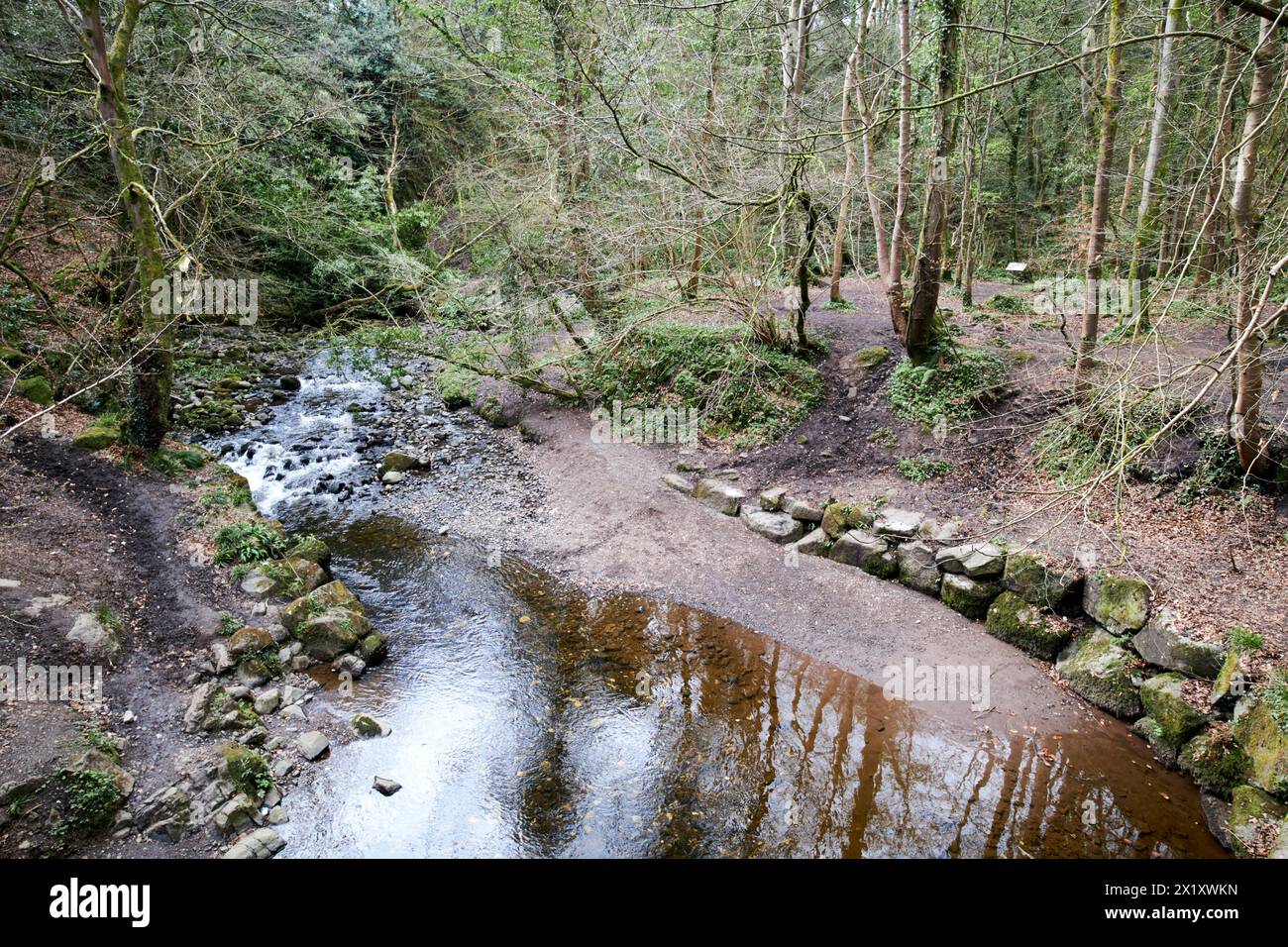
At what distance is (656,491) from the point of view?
923 centimetres

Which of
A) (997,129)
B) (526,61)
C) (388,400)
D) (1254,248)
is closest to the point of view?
(1254,248)

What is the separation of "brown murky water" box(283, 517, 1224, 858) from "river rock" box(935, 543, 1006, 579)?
1693mm

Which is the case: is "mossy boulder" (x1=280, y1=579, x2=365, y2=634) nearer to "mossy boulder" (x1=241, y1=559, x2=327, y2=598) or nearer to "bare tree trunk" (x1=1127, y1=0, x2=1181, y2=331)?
"mossy boulder" (x1=241, y1=559, x2=327, y2=598)

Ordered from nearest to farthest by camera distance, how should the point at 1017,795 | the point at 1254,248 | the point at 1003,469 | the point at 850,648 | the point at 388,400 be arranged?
the point at 1017,795
the point at 1254,248
the point at 850,648
the point at 1003,469
the point at 388,400

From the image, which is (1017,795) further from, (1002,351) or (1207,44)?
(1207,44)

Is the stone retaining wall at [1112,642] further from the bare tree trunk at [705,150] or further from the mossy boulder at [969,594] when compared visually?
the bare tree trunk at [705,150]

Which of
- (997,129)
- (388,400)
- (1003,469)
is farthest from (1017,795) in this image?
(997,129)

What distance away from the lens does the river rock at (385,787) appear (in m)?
4.76

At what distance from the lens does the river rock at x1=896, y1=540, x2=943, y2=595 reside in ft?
22.6

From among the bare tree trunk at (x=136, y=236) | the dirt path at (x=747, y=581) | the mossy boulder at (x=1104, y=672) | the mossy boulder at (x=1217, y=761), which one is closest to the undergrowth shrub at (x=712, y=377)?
the dirt path at (x=747, y=581)

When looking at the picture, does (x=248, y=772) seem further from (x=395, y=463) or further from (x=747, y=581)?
(x=395, y=463)

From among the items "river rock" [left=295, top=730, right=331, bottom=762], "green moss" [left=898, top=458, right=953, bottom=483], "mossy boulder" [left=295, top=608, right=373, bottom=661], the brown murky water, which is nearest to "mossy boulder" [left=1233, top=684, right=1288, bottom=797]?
the brown murky water

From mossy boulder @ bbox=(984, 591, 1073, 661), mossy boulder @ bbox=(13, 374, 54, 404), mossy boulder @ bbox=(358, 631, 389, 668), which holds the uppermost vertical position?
mossy boulder @ bbox=(13, 374, 54, 404)
